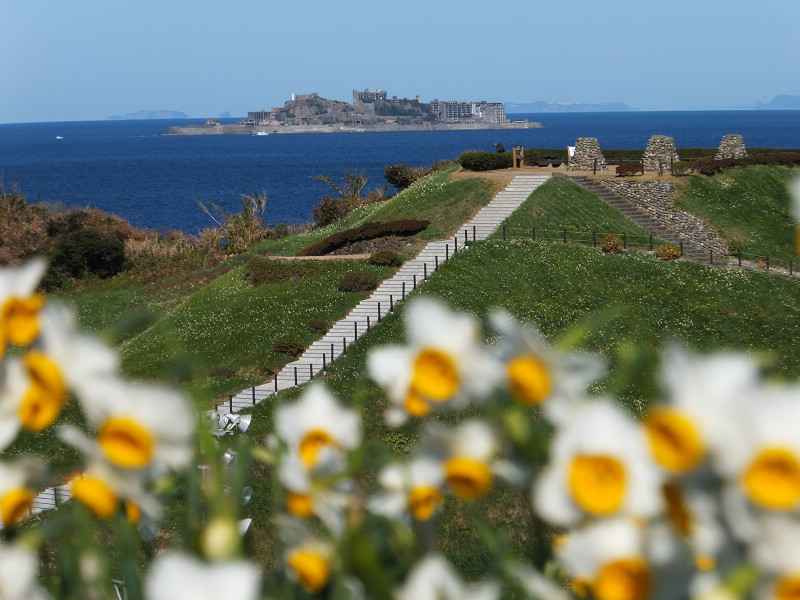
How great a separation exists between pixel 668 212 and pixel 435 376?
3871 centimetres

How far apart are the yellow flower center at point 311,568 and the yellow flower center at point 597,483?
50 cm

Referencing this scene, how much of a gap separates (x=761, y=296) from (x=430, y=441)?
103 feet

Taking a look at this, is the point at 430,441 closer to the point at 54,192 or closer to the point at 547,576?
the point at 547,576

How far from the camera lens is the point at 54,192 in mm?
110062

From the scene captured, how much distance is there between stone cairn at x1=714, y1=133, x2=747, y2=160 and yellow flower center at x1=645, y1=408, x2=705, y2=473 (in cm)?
5114

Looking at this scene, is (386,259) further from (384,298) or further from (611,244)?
(611,244)

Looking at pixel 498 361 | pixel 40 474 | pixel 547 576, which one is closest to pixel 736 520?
pixel 498 361

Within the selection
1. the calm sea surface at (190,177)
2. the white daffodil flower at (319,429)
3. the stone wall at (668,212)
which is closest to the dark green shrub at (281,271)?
the stone wall at (668,212)

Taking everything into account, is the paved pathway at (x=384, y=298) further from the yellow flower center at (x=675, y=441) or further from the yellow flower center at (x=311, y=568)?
the yellow flower center at (x=675, y=441)

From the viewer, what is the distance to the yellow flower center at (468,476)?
147 cm

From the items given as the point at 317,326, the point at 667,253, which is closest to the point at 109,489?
the point at 317,326

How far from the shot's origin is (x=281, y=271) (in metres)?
30.6

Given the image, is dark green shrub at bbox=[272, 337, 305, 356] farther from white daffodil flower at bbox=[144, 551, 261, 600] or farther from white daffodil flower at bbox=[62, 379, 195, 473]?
white daffodil flower at bbox=[144, 551, 261, 600]

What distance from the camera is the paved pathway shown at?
21844 mm
